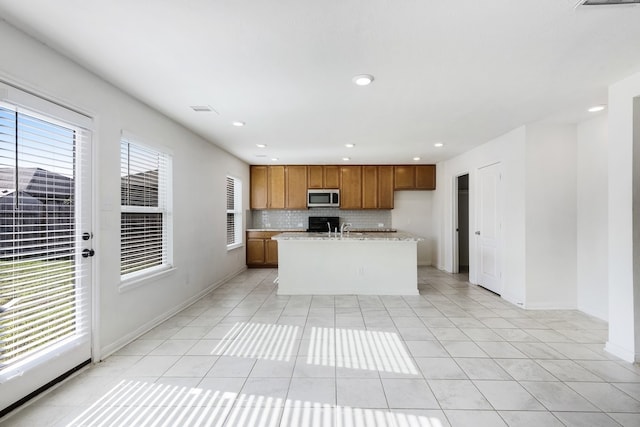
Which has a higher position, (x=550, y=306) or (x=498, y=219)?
(x=498, y=219)

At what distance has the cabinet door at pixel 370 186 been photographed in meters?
7.16

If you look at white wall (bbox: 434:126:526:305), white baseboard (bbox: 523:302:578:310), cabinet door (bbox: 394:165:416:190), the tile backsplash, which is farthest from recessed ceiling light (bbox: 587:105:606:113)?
the tile backsplash

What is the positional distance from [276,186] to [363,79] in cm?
489

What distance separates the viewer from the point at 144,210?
10.8 ft

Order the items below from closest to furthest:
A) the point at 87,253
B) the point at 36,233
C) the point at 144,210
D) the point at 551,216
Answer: the point at 36,233 → the point at 87,253 → the point at 144,210 → the point at 551,216

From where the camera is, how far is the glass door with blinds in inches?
74.1

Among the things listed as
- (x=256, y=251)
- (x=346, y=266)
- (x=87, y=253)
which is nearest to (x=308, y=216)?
(x=256, y=251)

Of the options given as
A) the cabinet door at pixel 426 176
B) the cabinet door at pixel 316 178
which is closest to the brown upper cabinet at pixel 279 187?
the cabinet door at pixel 316 178

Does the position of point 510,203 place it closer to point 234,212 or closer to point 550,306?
point 550,306

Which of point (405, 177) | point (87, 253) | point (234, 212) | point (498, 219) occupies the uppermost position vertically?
point (405, 177)

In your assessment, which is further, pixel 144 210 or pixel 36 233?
pixel 144 210

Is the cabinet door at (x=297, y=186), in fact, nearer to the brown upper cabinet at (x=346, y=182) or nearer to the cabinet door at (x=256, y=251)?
the brown upper cabinet at (x=346, y=182)

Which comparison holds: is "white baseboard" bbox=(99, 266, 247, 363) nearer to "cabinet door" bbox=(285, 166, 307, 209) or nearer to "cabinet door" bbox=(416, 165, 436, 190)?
"cabinet door" bbox=(285, 166, 307, 209)

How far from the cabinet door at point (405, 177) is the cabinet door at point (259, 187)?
3070mm
